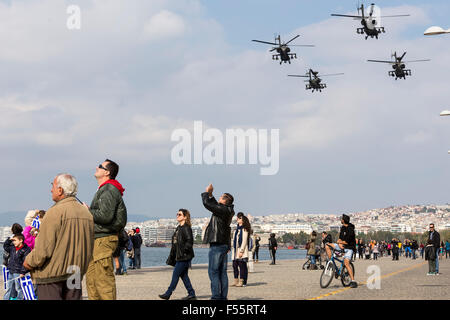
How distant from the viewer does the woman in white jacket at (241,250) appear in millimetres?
18234

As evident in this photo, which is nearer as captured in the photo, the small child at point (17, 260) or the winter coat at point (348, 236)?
the small child at point (17, 260)

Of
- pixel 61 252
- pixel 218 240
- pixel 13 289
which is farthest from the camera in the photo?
pixel 218 240

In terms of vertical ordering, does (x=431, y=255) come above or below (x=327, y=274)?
below

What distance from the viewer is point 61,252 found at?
20.8 ft

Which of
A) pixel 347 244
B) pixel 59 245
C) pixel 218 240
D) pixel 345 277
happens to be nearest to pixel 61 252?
pixel 59 245

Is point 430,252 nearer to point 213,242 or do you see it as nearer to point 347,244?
point 347,244

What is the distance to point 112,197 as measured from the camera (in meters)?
8.83

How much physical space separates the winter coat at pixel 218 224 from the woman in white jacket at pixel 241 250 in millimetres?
6262

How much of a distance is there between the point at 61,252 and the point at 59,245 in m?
0.07

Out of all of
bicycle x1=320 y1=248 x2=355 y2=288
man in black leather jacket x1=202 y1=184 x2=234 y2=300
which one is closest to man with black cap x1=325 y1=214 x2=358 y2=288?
bicycle x1=320 y1=248 x2=355 y2=288

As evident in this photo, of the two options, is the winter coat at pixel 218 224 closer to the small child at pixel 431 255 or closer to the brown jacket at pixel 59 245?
the brown jacket at pixel 59 245

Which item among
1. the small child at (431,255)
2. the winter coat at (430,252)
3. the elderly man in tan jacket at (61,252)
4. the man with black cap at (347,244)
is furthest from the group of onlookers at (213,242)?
the winter coat at (430,252)

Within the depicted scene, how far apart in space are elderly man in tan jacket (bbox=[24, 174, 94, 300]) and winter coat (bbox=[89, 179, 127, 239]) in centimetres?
219
